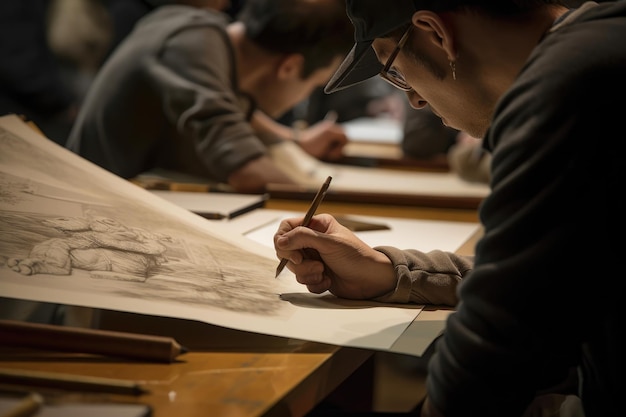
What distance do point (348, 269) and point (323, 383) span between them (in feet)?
0.72

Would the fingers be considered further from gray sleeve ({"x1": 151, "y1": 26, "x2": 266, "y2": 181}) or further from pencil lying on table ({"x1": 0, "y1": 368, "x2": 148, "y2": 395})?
gray sleeve ({"x1": 151, "y1": 26, "x2": 266, "y2": 181})

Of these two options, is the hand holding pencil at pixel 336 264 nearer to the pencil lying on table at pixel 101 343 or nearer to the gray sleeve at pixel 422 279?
the gray sleeve at pixel 422 279

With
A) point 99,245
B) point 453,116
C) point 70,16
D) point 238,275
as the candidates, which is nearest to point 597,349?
point 453,116

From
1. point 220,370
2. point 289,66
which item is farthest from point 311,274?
point 289,66

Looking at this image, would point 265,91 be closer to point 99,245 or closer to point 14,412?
point 99,245

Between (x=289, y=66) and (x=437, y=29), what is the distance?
1.50 meters

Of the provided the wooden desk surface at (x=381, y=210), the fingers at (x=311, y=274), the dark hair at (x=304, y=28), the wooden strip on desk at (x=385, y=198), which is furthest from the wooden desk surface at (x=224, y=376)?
the dark hair at (x=304, y=28)

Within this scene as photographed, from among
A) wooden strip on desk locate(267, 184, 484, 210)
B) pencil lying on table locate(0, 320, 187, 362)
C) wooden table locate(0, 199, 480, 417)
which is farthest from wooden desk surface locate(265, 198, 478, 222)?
pencil lying on table locate(0, 320, 187, 362)

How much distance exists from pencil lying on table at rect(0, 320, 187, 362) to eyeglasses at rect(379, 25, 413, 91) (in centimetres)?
39

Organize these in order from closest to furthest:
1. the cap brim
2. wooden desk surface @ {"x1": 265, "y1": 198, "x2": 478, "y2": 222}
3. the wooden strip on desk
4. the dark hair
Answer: the cap brim < wooden desk surface @ {"x1": 265, "y1": 198, "x2": 478, "y2": 222} < the wooden strip on desk < the dark hair

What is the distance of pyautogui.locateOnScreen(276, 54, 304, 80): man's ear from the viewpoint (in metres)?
2.40

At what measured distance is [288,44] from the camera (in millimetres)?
2367

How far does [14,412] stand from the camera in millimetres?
698

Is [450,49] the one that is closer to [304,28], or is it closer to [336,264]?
[336,264]
